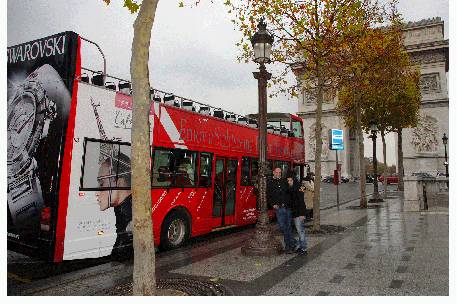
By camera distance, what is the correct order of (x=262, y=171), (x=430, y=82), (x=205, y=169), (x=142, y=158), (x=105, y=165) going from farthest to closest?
(x=430, y=82) → (x=205, y=169) → (x=262, y=171) → (x=105, y=165) → (x=142, y=158)

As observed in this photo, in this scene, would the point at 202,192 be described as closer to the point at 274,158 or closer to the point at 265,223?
the point at 265,223

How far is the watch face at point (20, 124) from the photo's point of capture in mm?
6648

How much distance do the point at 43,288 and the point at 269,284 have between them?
337cm

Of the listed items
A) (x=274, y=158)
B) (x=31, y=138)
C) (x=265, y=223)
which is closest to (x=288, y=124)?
(x=274, y=158)

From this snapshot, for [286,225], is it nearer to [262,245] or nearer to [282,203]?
[282,203]

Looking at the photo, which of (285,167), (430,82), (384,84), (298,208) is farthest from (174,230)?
(430,82)

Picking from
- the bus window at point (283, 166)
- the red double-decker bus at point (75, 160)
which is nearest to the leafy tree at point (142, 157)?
the red double-decker bus at point (75, 160)

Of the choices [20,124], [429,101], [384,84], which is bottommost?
[20,124]

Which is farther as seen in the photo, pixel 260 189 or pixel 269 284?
pixel 260 189

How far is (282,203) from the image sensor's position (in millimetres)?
7938

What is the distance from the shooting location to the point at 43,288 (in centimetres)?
584

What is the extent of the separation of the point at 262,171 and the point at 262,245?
154 centimetres

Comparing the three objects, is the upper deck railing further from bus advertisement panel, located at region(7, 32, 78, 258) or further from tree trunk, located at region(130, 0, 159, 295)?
tree trunk, located at region(130, 0, 159, 295)

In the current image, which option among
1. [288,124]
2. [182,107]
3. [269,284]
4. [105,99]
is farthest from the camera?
[288,124]
